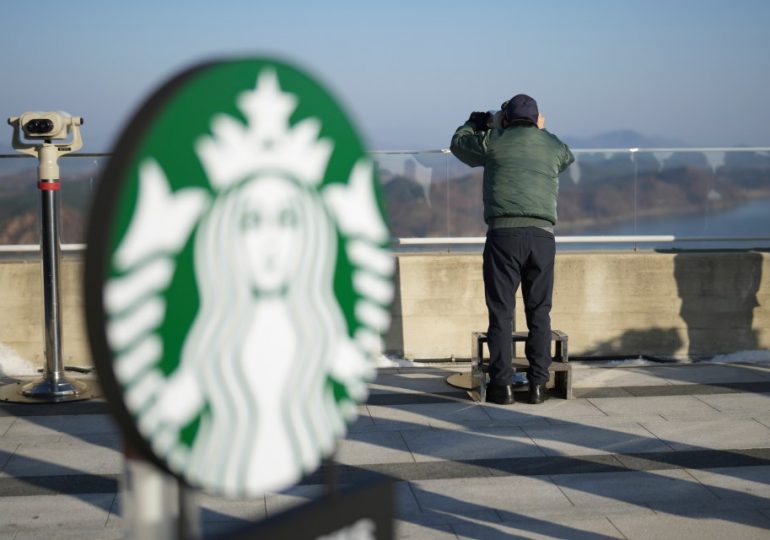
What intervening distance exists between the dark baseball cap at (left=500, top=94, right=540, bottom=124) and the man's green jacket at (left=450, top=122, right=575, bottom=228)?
0.07 m

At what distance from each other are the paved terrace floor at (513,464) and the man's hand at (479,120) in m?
2.00

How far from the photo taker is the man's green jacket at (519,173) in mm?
7324

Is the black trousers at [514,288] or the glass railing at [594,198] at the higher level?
the glass railing at [594,198]

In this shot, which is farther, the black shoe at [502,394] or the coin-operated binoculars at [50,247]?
the coin-operated binoculars at [50,247]

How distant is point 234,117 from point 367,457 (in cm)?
467

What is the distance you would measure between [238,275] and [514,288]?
6.00 meters

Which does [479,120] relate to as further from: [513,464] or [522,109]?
[513,464]

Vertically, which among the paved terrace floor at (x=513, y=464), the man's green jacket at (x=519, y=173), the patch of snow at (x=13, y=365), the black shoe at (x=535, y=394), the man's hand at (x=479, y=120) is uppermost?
the man's hand at (x=479, y=120)

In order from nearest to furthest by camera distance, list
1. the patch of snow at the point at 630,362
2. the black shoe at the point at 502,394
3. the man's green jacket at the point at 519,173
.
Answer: the man's green jacket at the point at 519,173
the black shoe at the point at 502,394
the patch of snow at the point at 630,362

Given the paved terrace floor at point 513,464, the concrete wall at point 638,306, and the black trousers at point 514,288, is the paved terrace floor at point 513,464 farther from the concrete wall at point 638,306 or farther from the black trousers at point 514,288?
the concrete wall at point 638,306

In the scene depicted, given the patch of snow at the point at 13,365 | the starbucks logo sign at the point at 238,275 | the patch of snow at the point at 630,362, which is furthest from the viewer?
the patch of snow at the point at 630,362

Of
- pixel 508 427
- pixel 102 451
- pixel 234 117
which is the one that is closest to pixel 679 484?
pixel 508 427

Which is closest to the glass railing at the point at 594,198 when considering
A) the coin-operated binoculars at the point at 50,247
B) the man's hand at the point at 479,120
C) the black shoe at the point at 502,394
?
the coin-operated binoculars at the point at 50,247

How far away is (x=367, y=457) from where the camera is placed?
239 inches
